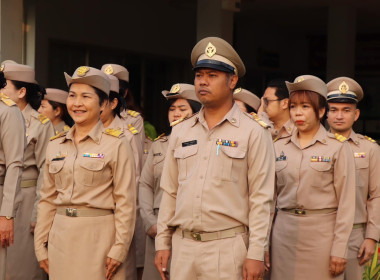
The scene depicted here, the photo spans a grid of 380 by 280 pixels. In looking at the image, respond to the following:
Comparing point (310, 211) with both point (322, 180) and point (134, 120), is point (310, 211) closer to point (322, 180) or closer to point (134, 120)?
point (322, 180)

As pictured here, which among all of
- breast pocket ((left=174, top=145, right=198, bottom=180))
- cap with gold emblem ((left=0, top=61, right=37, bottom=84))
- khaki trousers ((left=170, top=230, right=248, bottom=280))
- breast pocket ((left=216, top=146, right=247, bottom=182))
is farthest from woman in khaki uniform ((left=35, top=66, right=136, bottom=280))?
cap with gold emblem ((left=0, top=61, right=37, bottom=84))

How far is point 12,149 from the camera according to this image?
536 centimetres

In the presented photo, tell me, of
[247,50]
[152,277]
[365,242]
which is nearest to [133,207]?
[152,277]

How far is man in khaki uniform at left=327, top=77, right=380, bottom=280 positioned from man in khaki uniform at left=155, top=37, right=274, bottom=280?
Result: 5.22 feet

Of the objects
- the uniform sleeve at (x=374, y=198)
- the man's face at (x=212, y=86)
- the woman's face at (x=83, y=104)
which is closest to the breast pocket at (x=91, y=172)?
the woman's face at (x=83, y=104)

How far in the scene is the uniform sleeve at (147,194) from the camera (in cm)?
593

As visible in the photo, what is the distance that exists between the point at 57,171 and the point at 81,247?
46 cm

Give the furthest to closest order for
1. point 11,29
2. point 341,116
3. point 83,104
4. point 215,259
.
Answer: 1. point 11,29
2. point 341,116
3. point 83,104
4. point 215,259

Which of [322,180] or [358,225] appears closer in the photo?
[322,180]

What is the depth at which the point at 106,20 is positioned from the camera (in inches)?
543

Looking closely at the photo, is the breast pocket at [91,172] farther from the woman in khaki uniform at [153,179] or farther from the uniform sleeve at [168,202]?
the woman in khaki uniform at [153,179]

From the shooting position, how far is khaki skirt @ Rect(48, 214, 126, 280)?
188 inches

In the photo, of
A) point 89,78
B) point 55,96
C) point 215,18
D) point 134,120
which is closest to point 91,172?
point 89,78

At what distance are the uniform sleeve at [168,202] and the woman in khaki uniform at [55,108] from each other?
3.18 m
